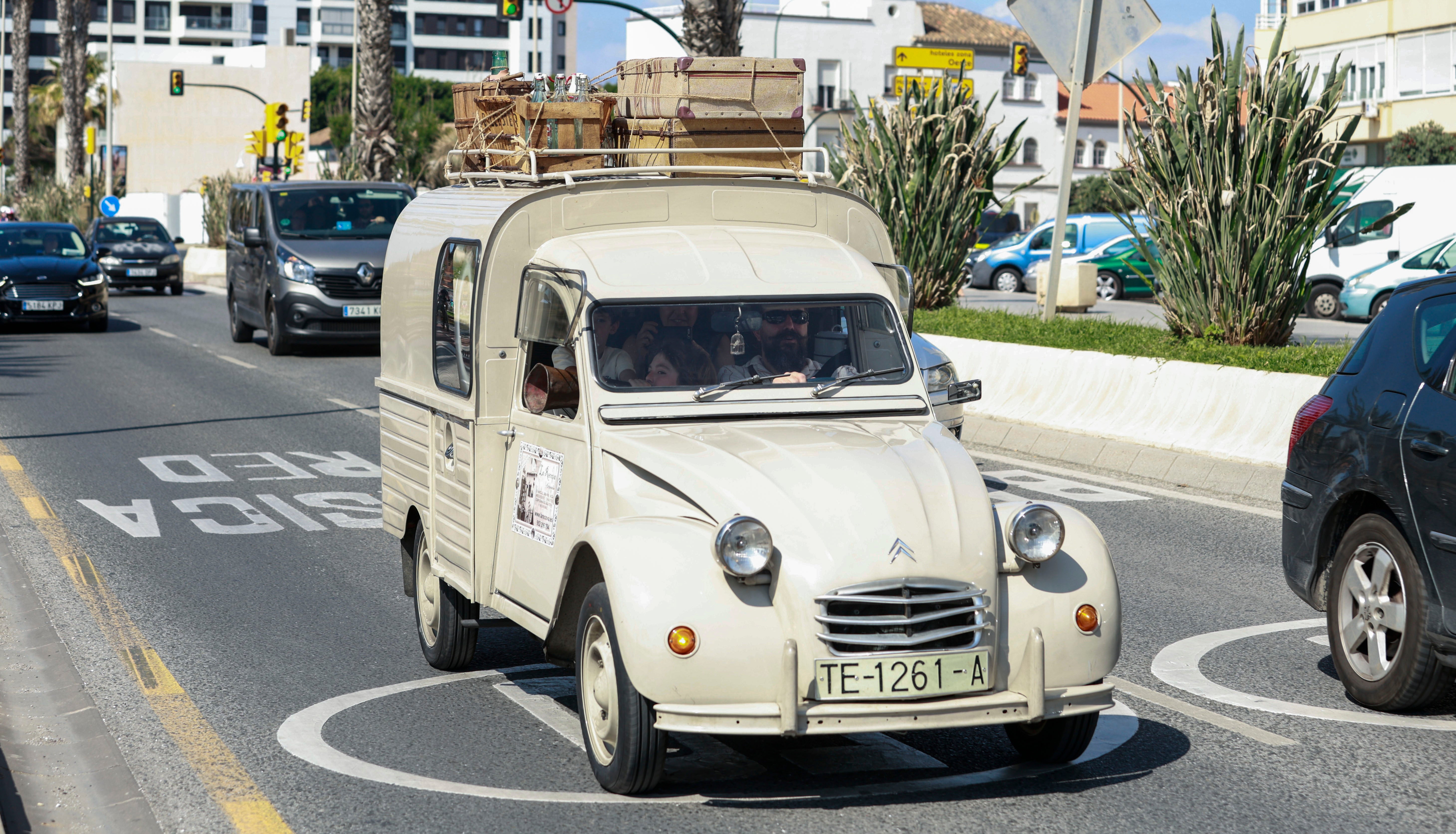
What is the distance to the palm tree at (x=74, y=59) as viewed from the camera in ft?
183

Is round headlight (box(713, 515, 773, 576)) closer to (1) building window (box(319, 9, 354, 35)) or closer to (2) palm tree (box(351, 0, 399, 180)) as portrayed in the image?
(2) palm tree (box(351, 0, 399, 180))

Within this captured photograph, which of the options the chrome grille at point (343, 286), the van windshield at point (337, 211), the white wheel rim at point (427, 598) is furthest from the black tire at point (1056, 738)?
the van windshield at point (337, 211)

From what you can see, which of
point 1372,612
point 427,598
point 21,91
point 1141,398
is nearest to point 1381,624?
point 1372,612

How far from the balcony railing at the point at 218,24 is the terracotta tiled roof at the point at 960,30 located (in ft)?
208

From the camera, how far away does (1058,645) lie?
5.10 meters

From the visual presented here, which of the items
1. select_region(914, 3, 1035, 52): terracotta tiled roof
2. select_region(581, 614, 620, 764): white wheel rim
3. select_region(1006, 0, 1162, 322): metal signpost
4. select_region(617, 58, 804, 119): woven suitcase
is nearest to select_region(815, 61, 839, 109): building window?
select_region(914, 3, 1035, 52): terracotta tiled roof

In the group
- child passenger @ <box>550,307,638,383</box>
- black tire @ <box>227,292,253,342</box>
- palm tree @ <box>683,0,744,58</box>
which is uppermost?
palm tree @ <box>683,0,744,58</box>

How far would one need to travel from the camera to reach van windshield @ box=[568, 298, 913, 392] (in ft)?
19.4

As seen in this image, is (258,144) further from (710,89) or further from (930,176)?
(710,89)

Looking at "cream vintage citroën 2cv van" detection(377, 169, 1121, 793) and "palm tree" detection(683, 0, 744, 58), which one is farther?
"palm tree" detection(683, 0, 744, 58)

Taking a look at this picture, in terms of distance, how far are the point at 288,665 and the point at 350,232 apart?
16062 millimetres

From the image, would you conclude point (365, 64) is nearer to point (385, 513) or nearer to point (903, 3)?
point (385, 513)

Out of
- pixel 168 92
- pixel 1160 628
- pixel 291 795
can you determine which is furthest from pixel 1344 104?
pixel 168 92

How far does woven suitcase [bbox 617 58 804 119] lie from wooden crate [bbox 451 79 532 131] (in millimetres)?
812
